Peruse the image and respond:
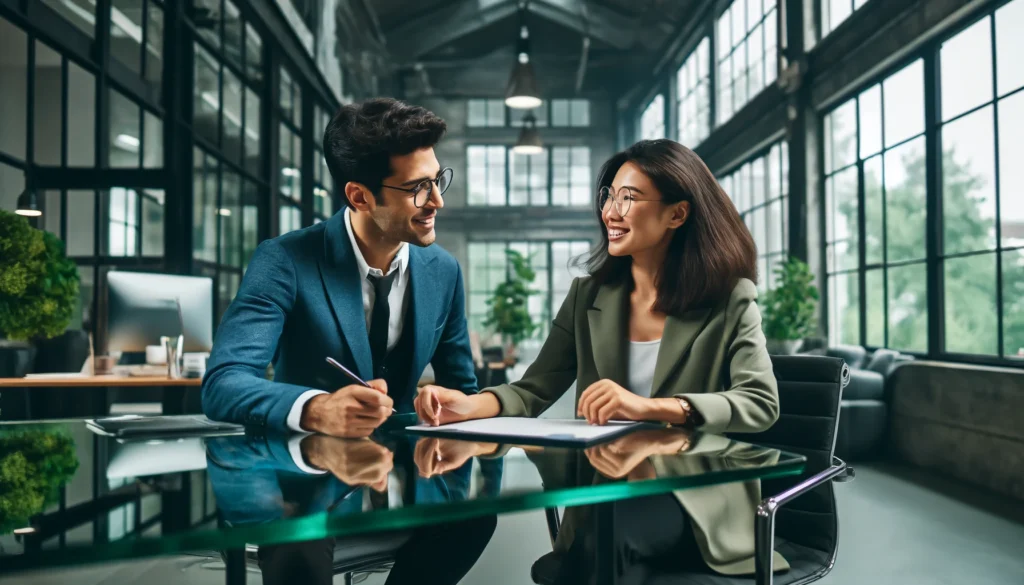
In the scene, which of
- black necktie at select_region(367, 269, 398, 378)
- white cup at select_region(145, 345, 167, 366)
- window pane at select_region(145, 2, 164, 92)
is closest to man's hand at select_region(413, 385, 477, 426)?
black necktie at select_region(367, 269, 398, 378)

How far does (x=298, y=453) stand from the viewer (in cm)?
123

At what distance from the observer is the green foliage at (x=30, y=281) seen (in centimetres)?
327

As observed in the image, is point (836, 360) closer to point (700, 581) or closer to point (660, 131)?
point (700, 581)

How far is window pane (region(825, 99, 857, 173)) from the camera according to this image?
7086 mm

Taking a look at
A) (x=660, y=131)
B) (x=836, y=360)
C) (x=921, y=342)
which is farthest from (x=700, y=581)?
(x=660, y=131)

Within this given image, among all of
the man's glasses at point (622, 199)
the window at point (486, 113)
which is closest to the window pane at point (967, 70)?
the man's glasses at point (622, 199)

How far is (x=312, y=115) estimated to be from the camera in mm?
11688

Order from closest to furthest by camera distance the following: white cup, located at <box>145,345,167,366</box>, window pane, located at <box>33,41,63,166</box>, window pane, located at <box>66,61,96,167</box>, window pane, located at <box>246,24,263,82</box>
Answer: white cup, located at <box>145,345,167,366</box> → window pane, located at <box>33,41,63,166</box> → window pane, located at <box>66,61,96,167</box> → window pane, located at <box>246,24,263,82</box>

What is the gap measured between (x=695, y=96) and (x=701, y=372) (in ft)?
36.8

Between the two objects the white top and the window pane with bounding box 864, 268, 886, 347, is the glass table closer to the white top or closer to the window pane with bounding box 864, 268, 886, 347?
the white top

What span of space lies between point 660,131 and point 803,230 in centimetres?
695

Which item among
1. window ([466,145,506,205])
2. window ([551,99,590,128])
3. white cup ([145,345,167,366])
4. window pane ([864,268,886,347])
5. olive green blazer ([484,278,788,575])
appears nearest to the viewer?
olive green blazer ([484,278,788,575])

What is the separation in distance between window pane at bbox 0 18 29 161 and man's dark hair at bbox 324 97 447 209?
4.03 meters

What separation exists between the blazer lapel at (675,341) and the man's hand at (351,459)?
2.02 feet
